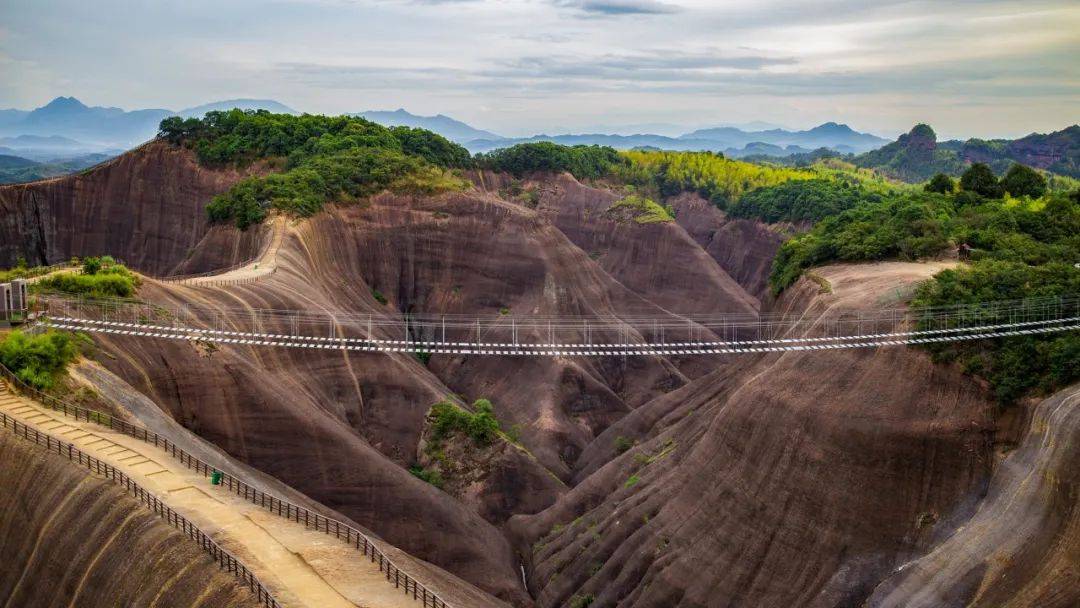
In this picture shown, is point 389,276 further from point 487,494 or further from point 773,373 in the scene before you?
point 773,373

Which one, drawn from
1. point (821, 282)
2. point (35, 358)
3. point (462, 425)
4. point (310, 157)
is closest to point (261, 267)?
point (462, 425)

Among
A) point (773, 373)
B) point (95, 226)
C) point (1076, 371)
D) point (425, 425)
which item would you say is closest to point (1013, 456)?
point (1076, 371)

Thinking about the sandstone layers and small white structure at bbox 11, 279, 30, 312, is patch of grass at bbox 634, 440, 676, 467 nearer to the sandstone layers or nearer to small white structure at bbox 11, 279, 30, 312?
the sandstone layers

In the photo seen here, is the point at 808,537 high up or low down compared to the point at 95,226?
down

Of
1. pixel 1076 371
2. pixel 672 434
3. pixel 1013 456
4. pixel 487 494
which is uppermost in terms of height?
pixel 1076 371

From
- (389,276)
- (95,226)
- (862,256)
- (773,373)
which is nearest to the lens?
(773,373)

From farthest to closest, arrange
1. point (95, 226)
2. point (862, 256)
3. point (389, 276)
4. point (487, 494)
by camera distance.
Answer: point (95, 226) < point (389, 276) < point (862, 256) < point (487, 494)

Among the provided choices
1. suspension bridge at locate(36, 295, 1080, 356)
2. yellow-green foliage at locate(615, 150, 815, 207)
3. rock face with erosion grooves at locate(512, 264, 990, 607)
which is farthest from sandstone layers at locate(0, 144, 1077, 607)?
yellow-green foliage at locate(615, 150, 815, 207)
